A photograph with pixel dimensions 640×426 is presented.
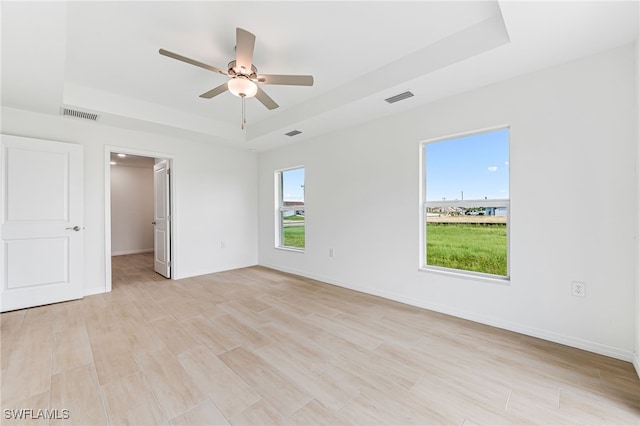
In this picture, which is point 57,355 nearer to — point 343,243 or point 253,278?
point 253,278

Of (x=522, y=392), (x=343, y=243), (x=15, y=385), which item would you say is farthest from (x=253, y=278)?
(x=522, y=392)

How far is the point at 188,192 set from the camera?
4.71 meters

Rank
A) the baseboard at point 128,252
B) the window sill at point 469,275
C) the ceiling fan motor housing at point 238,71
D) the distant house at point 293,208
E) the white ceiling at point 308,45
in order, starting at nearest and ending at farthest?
the white ceiling at point 308,45 → the ceiling fan motor housing at point 238,71 → the window sill at point 469,275 → the distant house at point 293,208 → the baseboard at point 128,252

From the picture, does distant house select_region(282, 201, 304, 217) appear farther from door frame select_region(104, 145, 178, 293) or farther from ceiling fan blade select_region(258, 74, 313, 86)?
ceiling fan blade select_region(258, 74, 313, 86)

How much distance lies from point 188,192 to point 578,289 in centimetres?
526

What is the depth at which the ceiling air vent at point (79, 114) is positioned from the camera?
10.8 feet

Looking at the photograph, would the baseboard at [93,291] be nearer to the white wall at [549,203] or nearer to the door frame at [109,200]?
the door frame at [109,200]

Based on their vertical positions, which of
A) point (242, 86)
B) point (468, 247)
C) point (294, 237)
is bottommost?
point (294, 237)

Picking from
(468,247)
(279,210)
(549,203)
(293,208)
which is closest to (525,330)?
(468,247)

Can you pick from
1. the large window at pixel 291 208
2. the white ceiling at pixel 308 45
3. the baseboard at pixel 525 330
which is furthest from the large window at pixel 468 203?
the large window at pixel 291 208

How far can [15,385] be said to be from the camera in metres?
1.75

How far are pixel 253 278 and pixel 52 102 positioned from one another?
11.3 feet

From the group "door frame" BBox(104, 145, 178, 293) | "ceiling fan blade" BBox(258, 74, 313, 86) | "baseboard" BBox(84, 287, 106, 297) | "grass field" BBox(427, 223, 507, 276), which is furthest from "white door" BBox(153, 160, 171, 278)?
"grass field" BBox(427, 223, 507, 276)

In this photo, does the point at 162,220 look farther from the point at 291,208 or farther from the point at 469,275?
the point at 469,275
